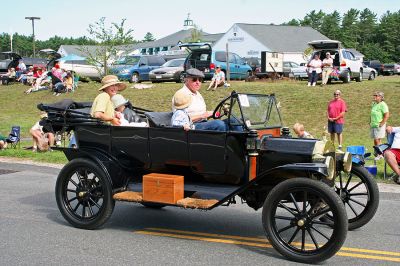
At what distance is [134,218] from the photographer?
7.22 metres

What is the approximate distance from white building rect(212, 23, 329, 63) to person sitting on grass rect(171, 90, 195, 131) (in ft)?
189

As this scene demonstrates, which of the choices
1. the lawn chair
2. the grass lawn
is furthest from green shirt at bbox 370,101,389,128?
the lawn chair

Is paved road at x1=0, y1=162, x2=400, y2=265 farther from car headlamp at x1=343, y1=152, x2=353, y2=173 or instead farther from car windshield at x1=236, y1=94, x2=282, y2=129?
car windshield at x1=236, y1=94, x2=282, y2=129

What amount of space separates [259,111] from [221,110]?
0.54 m

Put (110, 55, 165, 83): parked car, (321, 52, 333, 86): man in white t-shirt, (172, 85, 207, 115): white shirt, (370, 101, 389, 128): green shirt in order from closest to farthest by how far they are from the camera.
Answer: (172, 85, 207, 115): white shirt, (370, 101, 389, 128): green shirt, (321, 52, 333, 86): man in white t-shirt, (110, 55, 165, 83): parked car

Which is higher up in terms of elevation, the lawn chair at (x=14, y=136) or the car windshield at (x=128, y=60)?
the car windshield at (x=128, y=60)

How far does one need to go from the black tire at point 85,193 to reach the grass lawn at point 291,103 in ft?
Answer: 20.7

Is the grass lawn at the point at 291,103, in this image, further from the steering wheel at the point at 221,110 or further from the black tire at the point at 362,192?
the black tire at the point at 362,192

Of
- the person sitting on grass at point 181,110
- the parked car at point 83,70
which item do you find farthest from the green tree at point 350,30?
the person sitting on grass at point 181,110

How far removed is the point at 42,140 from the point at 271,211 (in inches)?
406

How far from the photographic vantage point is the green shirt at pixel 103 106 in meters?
6.75

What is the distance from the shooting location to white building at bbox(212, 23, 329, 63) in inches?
2530

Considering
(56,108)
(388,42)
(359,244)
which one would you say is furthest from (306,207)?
(388,42)

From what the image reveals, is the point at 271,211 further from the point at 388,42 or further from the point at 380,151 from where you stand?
the point at 388,42
